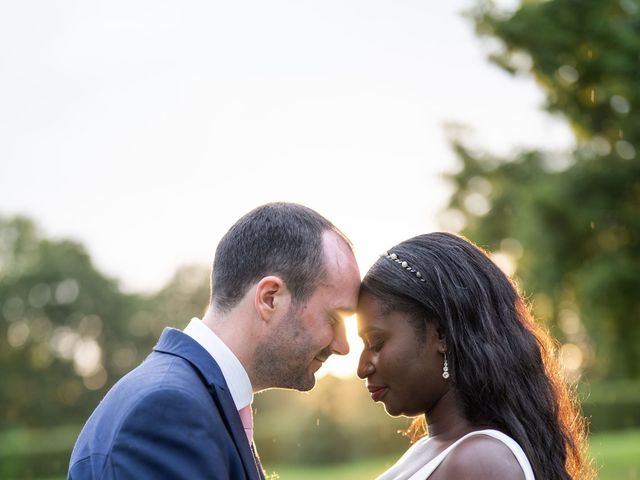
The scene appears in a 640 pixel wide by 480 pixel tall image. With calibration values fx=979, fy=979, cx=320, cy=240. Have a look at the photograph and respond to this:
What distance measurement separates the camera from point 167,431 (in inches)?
109

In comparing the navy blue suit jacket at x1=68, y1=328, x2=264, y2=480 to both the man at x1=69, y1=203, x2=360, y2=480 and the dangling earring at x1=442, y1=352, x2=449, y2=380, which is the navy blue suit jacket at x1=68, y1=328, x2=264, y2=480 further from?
the dangling earring at x1=442, y1=352, x2=449, y2=380

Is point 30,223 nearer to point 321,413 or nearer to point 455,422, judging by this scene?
point 321,413

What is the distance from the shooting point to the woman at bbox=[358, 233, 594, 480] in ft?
11.6

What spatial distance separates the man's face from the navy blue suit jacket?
0.37 meters

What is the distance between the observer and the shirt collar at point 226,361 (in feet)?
10.5

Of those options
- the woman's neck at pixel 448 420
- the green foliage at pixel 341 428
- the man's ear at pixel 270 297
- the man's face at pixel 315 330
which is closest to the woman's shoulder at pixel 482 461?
the woman's neck at pixel 448 420

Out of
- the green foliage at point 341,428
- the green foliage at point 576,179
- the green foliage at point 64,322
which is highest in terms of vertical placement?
the green foliage at point 576,179

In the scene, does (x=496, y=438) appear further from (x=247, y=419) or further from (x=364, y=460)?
(x=364, y=460)

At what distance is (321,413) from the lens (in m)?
26.8

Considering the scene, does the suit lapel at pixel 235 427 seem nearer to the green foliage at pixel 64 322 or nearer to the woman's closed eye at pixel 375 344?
the woman's closed eye at pixel 375 344

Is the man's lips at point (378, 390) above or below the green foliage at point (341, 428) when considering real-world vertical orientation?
above

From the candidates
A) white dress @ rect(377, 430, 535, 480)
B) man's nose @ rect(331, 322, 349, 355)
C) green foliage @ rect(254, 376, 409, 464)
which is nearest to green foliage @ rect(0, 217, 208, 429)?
green foliage @ rect(254, 376, 409, 464)

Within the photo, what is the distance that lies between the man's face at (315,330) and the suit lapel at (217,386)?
10.7 inches

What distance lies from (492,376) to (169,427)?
1290 millimetres
